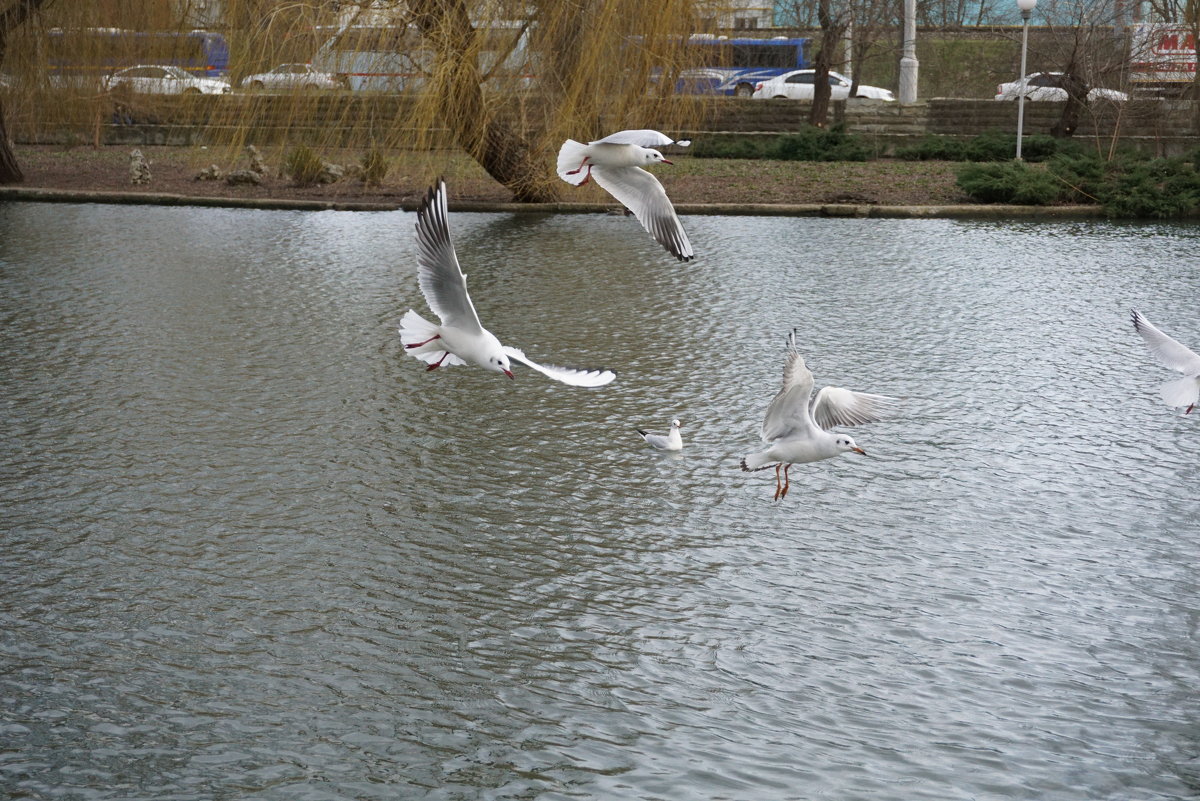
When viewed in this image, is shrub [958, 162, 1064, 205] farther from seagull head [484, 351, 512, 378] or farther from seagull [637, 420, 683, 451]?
seagull head [484, 351, 512, 378]

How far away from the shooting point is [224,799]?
16.4 ft

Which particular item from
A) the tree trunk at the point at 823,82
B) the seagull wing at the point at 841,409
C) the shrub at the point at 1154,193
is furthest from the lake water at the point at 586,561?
the tree trunk at the point at 823,82

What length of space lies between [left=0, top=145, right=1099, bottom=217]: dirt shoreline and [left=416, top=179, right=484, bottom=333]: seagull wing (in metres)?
14.3

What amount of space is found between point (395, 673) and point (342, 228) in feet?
49.5

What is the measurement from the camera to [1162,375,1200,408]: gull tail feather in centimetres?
847

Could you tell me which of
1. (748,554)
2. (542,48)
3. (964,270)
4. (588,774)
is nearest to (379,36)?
(542,48)

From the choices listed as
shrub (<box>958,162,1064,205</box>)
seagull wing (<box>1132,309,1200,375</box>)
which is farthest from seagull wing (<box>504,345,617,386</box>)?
shrub (<box>958,162,1064,205</box>)

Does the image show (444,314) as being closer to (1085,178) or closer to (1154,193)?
(1154,193)

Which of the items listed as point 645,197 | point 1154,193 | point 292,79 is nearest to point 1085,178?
point 1154,193

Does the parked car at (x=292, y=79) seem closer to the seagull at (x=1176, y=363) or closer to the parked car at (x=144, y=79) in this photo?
the parked car at (x=144, y=79)

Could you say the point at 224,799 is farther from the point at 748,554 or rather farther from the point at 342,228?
the point at 342,228

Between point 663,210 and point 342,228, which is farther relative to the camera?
point 342,228

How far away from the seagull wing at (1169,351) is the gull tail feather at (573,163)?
3656mm

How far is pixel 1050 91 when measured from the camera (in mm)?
32125
